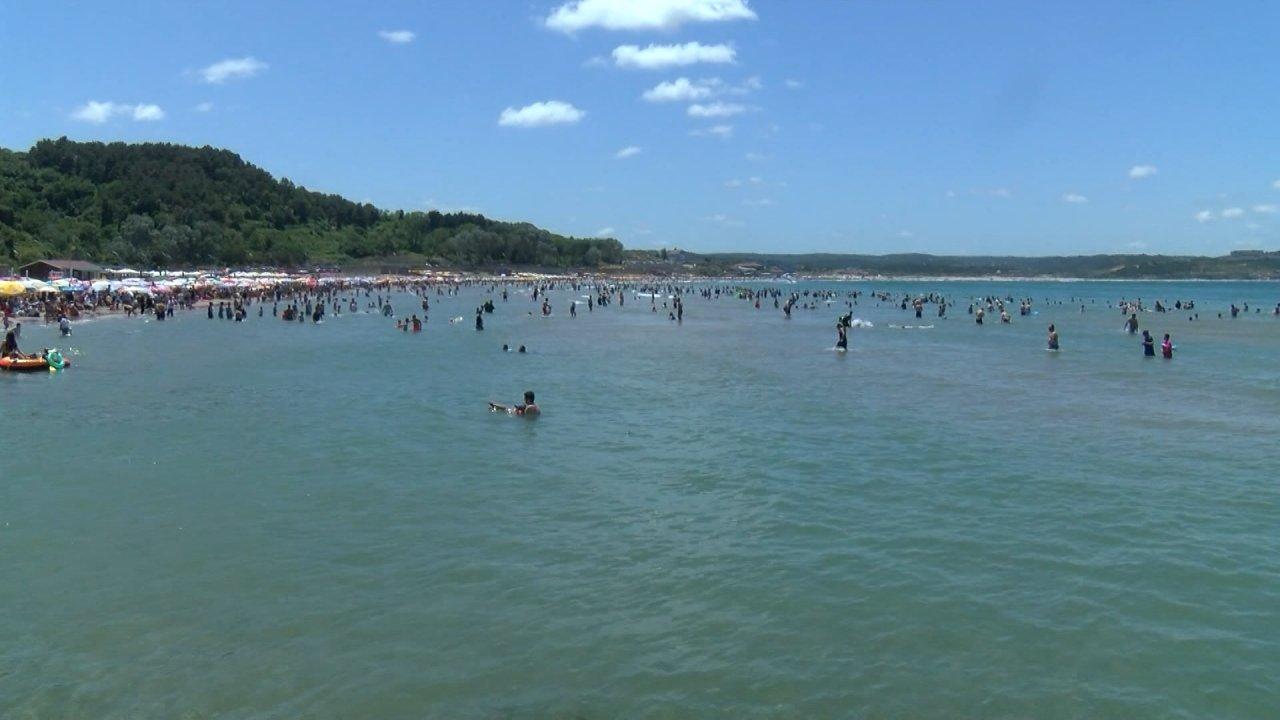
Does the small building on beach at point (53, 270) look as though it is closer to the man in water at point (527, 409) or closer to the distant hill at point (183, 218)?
the distant hill at point (183, 218)

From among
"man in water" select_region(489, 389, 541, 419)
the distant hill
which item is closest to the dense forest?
the distant hill

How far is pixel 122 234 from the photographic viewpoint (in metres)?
120

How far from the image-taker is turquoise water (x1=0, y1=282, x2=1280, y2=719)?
870 cm

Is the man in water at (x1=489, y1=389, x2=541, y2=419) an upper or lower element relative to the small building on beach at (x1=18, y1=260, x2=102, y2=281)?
lower

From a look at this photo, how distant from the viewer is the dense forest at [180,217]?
113750mm

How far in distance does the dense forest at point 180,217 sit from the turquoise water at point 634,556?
3242 inches

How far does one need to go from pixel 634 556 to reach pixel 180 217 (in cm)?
14009

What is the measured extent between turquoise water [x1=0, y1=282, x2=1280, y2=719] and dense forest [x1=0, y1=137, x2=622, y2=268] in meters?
82.3

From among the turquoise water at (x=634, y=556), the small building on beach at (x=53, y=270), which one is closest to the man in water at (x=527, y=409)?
the turquoise water at (x=634, y=556)

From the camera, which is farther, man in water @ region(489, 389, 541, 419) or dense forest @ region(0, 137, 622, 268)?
dense forest @ region(0, 137, 622, 268)

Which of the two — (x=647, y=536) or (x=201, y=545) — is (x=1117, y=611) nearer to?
(x=647, y=536)

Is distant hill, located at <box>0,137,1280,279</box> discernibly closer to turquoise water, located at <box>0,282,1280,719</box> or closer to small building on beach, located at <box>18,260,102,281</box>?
small building on beach, located at <box>18,260,102,281</box>

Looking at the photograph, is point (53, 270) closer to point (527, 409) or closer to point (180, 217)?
point (180, 217)

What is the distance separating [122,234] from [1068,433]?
125681 millimetres
